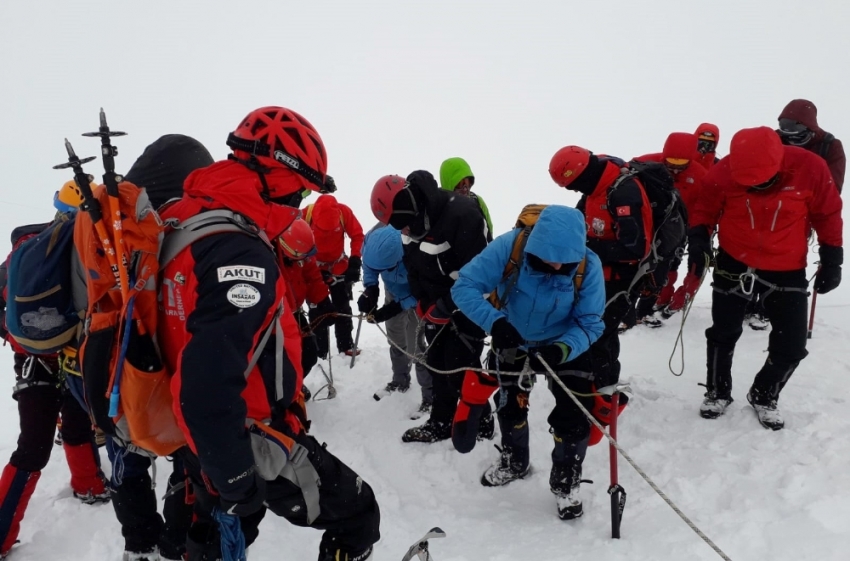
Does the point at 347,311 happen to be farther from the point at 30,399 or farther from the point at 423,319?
the point at 30,399

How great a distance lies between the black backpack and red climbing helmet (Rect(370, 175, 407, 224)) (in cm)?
179

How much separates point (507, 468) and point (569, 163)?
258cm

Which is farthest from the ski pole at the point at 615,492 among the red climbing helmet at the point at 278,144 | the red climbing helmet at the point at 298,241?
the red climbing helmet at the point at 298,241

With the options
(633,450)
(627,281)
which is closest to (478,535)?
(633,450)

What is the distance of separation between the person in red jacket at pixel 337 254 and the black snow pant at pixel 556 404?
2.56m

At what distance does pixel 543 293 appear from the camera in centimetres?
378

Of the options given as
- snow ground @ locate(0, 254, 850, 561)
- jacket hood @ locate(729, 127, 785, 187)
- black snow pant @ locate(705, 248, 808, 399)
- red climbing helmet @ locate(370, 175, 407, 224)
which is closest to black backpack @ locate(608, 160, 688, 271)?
black snow pant @ locate(705, 248, 808, 399)

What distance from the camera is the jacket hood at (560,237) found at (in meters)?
3.47

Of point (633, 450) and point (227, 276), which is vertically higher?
point (227, 276)

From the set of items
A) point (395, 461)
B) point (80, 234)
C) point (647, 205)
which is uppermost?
point (80, 234)

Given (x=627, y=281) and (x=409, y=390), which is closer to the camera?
(x=627, y=281)

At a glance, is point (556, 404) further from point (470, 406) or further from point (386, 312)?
point (386, 312)

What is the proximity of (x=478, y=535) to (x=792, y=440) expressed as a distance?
2.64m

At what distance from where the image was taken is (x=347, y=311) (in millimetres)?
7645
